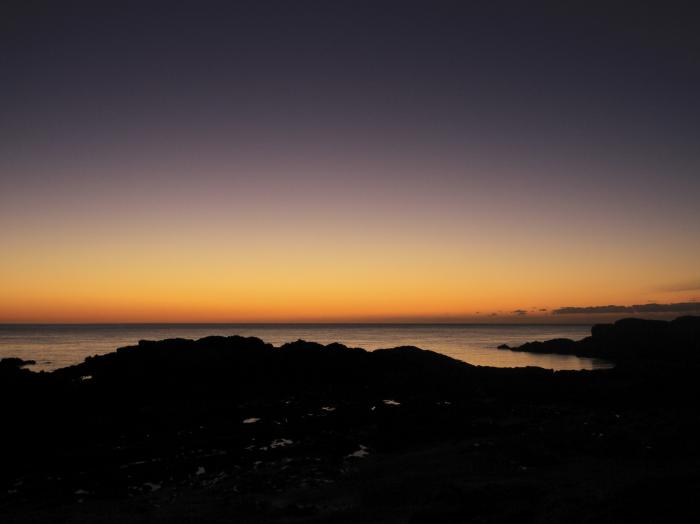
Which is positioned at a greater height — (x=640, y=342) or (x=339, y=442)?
(x=339, y=442)

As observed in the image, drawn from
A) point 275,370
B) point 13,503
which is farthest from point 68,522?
point 275,370

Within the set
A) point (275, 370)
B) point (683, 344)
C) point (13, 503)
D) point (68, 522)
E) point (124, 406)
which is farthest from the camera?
point (683, 344)

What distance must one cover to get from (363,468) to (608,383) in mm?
30190

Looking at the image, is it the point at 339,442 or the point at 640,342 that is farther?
the point at 640,342

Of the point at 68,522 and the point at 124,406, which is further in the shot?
the point at 124,406

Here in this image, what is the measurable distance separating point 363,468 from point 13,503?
1246 centimetres

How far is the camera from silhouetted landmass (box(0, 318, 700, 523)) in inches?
598

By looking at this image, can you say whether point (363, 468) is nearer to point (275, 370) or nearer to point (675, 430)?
point (675, 430)

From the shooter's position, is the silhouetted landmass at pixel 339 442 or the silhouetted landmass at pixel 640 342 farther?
the silhouetted landmass at pixel 640 342

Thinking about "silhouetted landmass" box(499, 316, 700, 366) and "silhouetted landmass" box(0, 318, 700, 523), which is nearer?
"silhouetted landmass" box(0, 318, 700, 523)

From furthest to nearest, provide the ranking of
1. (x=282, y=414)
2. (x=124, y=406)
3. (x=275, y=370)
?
(x=275, y=370)
(x=124, y=406)
(x=282, y=414)

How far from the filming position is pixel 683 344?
237 ft

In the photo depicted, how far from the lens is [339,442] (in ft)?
79.0

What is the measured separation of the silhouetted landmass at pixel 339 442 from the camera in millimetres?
15188
